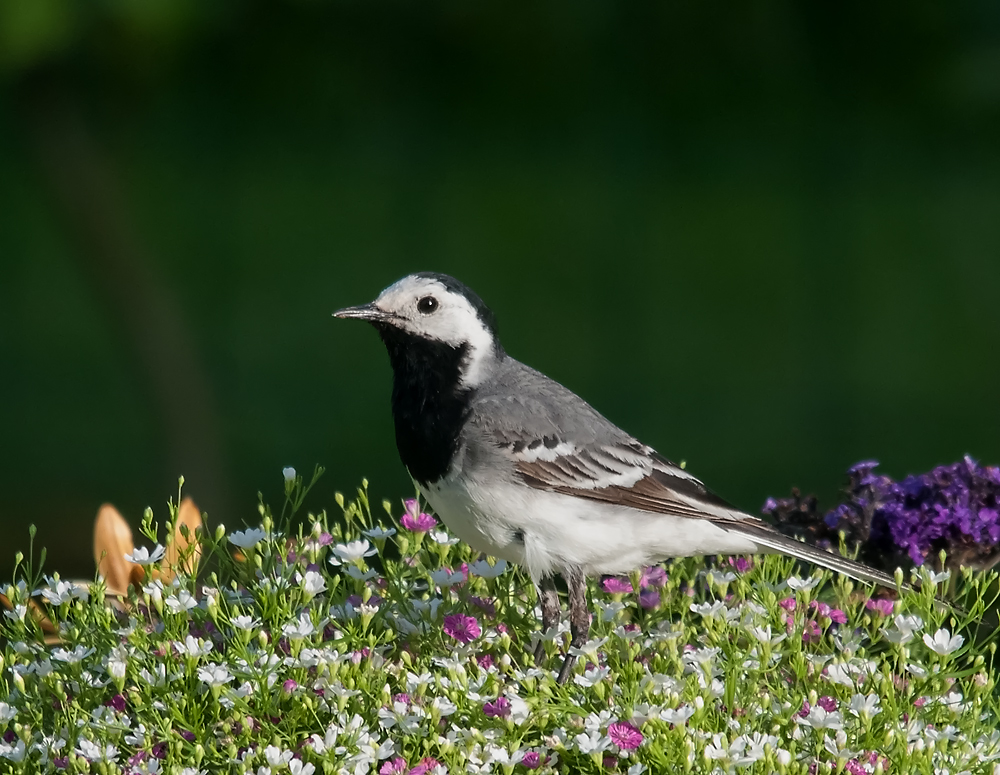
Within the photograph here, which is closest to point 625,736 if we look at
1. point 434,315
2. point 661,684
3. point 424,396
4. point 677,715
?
point 677,715

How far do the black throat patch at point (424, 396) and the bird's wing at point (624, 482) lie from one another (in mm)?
186

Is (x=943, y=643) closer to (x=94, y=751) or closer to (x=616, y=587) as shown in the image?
(x=616, y=587)

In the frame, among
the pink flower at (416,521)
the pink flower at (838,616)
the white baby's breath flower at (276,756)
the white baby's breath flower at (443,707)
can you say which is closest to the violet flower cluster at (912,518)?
the pink flower at (838,616)

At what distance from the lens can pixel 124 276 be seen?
7.86 meters

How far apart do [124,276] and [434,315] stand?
14.5ft

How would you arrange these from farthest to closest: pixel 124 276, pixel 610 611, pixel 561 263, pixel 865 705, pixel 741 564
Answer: pixel 561 263
pixel 124 276
pixel 741 564
pixel 610 611
pixel 865 705

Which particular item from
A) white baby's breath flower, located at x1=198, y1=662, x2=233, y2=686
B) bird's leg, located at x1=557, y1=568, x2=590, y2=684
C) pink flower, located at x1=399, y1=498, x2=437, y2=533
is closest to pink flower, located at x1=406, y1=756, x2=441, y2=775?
white baby's breath flower, located at x1=198, y1=662, x2=233, y2=686

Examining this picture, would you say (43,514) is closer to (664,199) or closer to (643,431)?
(643,431)

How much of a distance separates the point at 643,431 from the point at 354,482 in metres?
2.91

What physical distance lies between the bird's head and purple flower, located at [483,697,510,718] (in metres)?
1.23

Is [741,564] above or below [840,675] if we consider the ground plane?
above

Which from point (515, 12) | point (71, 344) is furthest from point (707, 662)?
point (71, 344)

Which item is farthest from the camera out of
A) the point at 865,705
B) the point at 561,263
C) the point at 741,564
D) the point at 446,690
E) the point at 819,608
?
the point at 561,263

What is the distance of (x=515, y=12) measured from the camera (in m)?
7.18
